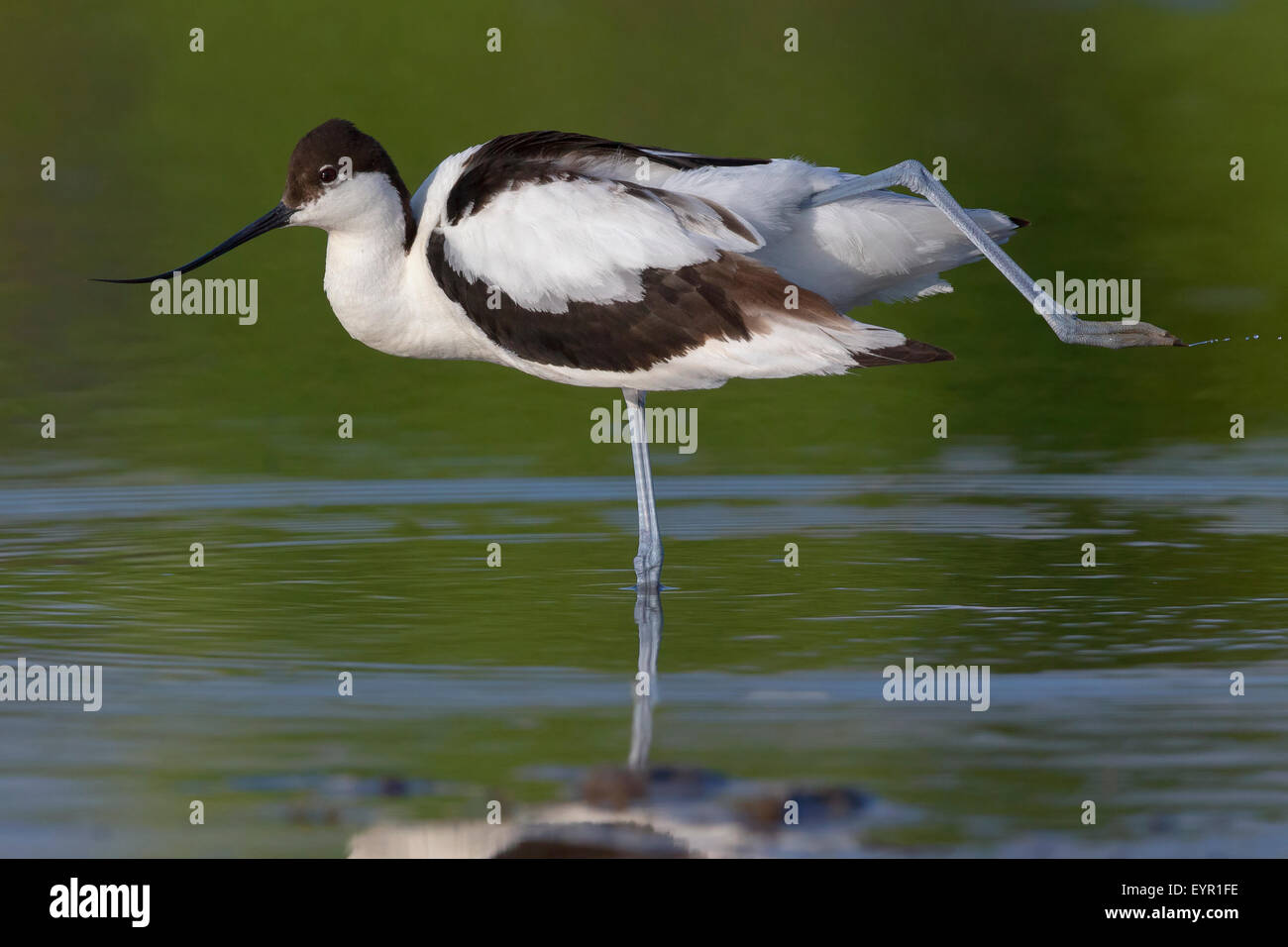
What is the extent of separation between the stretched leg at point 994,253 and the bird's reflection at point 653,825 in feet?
11.8

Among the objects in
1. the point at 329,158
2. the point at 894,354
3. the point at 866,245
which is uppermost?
the point at 329,158

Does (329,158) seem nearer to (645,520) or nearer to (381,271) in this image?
(381,271)

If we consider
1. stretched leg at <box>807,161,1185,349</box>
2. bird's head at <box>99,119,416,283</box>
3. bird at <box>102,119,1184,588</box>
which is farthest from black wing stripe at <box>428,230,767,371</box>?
stretched leg at <box>807,161,1185,349</box>

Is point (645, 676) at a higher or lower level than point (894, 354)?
lower

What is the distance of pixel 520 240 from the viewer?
984 centimetres

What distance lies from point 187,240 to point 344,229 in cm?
1197

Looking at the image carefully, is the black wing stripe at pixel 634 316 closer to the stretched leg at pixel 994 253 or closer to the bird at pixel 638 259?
the bird at pixel 638 259

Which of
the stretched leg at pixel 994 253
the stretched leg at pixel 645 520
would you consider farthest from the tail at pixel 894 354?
the stretched leg at pixel 645 520

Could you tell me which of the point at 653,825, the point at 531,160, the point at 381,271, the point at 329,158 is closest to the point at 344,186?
the point at 329,158

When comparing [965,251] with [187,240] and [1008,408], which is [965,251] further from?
[187,240]

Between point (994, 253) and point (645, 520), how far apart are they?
196 cm

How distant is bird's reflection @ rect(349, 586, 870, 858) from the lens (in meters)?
6.32

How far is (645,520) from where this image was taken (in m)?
10.5

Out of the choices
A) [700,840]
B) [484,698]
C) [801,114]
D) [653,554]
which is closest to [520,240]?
[653,554]
